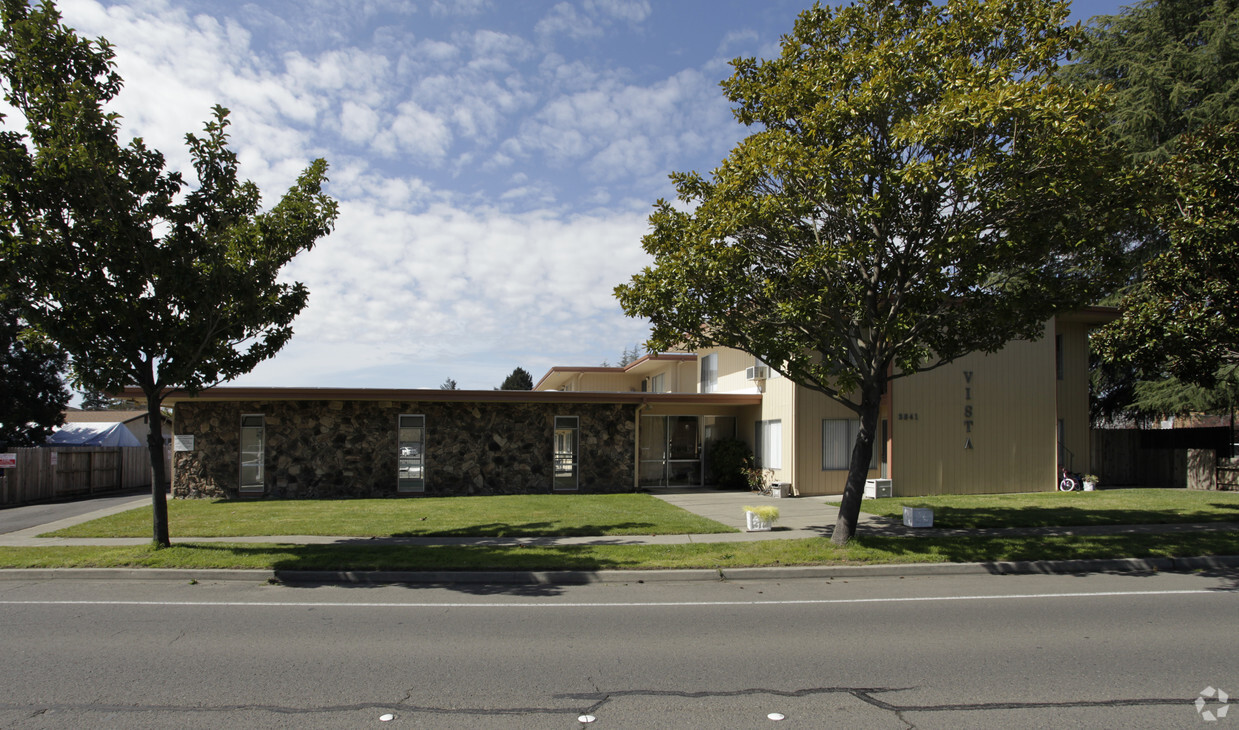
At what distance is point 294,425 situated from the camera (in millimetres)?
20422

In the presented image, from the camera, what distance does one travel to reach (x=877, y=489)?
18.8 metres

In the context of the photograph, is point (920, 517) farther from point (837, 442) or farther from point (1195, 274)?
point (837, 442)

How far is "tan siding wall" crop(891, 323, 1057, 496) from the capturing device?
64.4ft

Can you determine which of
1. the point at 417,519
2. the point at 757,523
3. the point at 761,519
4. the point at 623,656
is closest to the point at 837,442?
the point at 761,519

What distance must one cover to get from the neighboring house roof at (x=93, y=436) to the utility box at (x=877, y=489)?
113ft

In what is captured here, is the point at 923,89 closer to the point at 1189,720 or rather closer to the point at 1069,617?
the point at 1069,617

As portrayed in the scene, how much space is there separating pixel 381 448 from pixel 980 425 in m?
16.7

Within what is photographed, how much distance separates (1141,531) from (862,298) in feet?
21.0

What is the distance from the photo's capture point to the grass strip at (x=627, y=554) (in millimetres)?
10312

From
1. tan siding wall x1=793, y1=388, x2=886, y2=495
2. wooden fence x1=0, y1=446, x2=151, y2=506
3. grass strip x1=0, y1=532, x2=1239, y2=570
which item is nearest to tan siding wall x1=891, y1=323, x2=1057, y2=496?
tan siding wall x1=793, y1=388, x2=886, y2=495

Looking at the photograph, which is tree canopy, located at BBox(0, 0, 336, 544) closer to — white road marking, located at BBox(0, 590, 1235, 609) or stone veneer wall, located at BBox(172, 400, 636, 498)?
white road marking, located at BBox(0, 590, 1235, 609)

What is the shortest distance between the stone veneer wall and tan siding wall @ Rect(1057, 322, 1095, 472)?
1320 cm

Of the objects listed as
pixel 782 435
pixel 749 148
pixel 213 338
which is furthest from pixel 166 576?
pixel 782 435

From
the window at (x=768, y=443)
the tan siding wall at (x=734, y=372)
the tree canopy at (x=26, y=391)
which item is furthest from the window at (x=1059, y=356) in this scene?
the tree canopy at (x=26, y=391)
